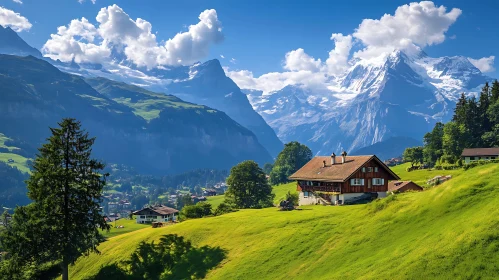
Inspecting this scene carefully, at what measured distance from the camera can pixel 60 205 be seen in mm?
57938

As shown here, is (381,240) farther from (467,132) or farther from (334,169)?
(467,132)

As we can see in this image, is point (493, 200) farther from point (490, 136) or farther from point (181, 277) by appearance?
point (490, 136)

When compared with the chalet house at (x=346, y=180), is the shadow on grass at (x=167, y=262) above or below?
below

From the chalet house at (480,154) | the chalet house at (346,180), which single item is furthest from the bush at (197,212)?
the chalet house at (480,154)

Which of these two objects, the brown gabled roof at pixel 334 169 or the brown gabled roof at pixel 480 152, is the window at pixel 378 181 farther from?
the brown gabled roof at pixel 480 152

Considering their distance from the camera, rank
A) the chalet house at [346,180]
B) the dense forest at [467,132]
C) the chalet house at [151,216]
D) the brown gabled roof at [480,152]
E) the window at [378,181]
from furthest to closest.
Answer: the chalet house at [151,216] → the dense forest at [467,132] → the brown gabled roof at [480,152] → the window at [378,181] → the chalet house at [346,180]

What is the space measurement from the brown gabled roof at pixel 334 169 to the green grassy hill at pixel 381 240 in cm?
2162

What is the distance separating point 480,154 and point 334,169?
73.3 meters

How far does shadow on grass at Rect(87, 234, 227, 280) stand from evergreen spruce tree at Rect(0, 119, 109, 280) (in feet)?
21.3

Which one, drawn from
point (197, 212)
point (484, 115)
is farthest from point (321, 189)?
point (484, 115)

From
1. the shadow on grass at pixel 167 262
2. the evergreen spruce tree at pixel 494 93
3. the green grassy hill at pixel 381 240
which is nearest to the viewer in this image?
the green grassy hill at pixel 381 240

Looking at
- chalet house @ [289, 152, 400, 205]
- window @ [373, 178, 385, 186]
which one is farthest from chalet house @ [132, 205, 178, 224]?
window @ [373, 178, 385, 186]

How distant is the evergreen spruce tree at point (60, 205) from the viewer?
5694cm

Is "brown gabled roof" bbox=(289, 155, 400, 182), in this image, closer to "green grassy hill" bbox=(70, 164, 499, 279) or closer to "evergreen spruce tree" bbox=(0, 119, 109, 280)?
"green grassy hill" bbox=(70, 164, 499, 279)
